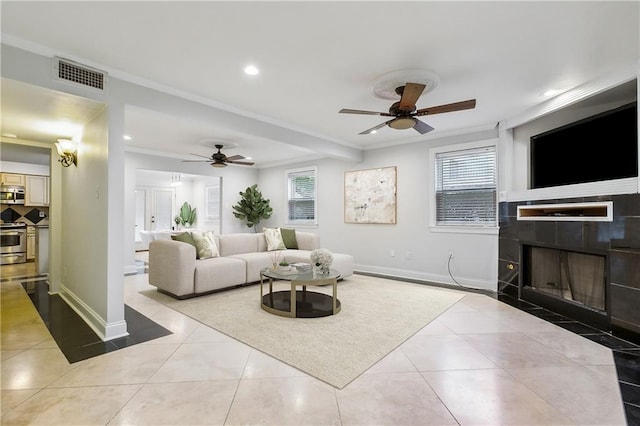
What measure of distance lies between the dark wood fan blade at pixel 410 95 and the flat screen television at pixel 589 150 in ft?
6.83

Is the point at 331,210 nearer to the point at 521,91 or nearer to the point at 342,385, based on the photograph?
the point at 521,91

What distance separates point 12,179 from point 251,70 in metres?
7.25

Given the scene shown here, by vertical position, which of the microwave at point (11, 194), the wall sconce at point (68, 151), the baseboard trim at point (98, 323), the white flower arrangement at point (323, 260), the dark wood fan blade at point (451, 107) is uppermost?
the dark wood fan blade at point (451, 107)

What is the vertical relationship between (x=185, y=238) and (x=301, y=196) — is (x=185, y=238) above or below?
below

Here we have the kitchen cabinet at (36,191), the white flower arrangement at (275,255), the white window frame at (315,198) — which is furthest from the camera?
the white window frame at (315,198)

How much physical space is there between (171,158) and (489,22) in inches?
246

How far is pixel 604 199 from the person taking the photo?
3057 millimetres

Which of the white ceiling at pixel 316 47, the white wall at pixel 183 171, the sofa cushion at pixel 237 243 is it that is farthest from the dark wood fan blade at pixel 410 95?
the white wall at pixel 183 171

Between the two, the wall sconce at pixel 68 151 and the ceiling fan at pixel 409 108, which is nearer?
the ceiling fan at pixel 409 108

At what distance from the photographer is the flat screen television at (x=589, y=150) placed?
2963 mm

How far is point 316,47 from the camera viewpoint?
2455 mm

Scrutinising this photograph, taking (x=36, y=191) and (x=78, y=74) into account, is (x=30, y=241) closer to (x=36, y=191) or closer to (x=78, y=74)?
(x=36, y=191)

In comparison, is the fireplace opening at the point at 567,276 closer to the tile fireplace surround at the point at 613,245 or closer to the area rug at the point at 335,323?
the tile fireplace surround at the point at 613,245

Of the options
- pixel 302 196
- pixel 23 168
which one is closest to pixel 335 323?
pixel 302 196
